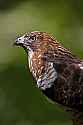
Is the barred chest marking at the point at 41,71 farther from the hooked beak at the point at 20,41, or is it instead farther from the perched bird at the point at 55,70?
the hooked beak at the point at 20,41

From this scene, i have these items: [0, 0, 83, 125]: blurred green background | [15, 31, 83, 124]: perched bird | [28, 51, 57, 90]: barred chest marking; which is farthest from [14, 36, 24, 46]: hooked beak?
[0, 0, 83, 125]: blurred green background

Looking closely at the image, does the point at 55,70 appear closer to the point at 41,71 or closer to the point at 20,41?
the point at 41,71

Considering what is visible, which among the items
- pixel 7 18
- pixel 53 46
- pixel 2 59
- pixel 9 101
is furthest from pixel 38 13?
pixel 53 46

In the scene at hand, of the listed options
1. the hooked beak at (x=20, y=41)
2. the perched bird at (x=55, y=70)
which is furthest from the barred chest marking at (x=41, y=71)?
the hooked beak at (x=20, y=41)

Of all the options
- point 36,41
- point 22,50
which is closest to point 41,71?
point 36,41

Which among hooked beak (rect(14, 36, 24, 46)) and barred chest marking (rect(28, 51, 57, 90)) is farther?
hooked beak (rect(14, 36, 24, 46))

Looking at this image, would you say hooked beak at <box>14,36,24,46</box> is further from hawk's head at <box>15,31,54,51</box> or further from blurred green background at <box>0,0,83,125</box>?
blurred green background at <box>0,0,83,125</box>

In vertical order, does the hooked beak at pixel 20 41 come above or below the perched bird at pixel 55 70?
above
